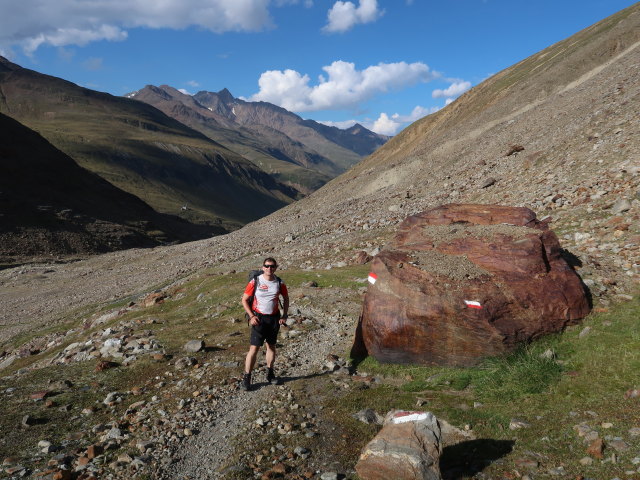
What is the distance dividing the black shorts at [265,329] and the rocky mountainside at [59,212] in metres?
68.4

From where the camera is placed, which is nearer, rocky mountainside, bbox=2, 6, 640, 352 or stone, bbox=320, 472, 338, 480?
stone, bbox=320, 472, 338, 480

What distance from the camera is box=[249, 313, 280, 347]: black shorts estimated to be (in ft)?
34.2

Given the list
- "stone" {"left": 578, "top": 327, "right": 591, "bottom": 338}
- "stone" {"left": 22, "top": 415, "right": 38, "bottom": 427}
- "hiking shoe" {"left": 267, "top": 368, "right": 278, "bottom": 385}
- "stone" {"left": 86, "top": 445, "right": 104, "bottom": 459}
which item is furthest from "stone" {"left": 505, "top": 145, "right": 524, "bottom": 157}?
"stone" {"left": 22, "top": 415, "right": 38, "bottom": 427}

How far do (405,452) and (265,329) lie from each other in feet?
16.8

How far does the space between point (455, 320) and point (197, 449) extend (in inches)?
234

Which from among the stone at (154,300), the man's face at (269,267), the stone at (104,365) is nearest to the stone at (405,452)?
the man's face at (269,267)

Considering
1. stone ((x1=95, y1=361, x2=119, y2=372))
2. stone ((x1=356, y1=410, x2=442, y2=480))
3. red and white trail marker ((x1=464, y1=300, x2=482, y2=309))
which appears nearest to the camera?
stone ((x1=356, y1=410, x2=442, y2=480))

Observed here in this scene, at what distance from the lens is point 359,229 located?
32594mm

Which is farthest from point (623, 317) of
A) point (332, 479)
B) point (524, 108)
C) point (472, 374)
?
point (524, 108)

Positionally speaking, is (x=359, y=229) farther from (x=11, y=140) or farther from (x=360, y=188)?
(x=11, y=140)

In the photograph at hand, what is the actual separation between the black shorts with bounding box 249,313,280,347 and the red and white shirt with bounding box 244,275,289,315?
0.13 metres

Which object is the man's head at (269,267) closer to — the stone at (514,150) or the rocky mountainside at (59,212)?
the stone at (514,150)

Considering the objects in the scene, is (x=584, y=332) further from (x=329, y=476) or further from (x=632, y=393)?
(x=329, y=476)

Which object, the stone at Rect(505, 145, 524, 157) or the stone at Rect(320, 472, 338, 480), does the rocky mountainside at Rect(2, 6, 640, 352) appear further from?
the stone at Rect(320, 472, 338, 480)
